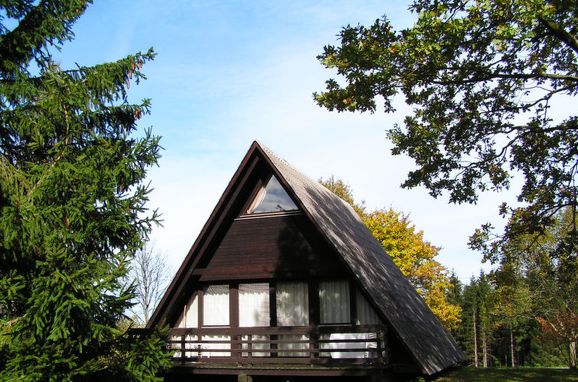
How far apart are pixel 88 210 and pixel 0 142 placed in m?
2.71

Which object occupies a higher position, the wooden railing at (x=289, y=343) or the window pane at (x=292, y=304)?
the window pane at (x=292, y=304)

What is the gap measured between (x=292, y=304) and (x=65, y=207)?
845 cm

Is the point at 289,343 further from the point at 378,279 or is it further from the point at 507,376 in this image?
the point at 507,376

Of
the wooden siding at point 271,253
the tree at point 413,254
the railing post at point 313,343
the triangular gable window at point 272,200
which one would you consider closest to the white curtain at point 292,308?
the wooden siding at point 271,253

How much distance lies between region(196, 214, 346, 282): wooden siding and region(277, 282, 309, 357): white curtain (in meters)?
0.42

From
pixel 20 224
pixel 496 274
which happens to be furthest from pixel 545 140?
pixel 20 224

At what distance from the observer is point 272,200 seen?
17.2 m

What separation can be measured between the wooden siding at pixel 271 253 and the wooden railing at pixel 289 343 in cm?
178

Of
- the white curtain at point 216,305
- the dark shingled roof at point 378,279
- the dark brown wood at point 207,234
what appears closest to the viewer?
the dark shingled roof at point 378,279

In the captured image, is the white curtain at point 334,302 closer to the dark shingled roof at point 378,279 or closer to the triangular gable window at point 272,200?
the dark shingled roof at point 378,279

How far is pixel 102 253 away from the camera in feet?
34.3

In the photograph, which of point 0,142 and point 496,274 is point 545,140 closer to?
point 496,274

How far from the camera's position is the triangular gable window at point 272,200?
1695 centimetres

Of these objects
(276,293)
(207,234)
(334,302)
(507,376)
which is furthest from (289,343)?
(507,376)
